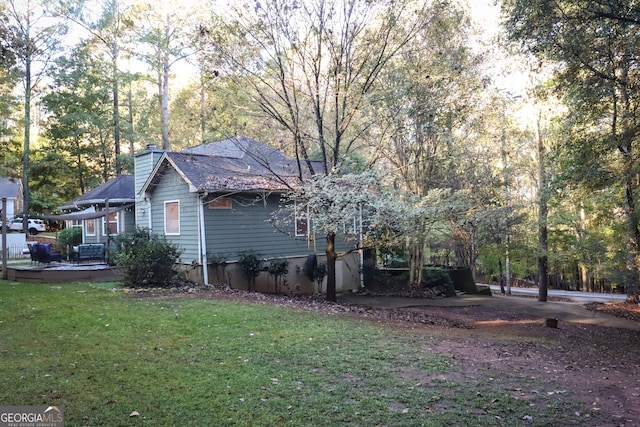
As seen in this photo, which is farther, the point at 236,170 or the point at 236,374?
the point at 236,170

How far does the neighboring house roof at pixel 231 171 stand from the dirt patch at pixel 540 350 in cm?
326

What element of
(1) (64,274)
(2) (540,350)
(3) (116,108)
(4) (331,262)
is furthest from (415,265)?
(3) (116,108)

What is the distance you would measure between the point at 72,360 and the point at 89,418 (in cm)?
174

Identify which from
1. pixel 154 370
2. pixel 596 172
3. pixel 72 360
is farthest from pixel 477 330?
pixel 72 360

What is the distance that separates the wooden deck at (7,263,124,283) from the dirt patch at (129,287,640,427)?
9.77 feet

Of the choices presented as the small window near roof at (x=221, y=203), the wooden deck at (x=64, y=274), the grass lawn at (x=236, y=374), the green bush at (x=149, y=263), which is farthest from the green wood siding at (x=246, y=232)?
the grass lawn at (x=236, y=374)

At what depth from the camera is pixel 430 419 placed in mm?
3666

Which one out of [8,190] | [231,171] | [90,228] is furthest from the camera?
[8,190]

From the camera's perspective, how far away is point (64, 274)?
39.6 feet

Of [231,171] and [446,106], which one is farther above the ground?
[446,106]

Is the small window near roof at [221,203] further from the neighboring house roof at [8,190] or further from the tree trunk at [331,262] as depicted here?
the neighboring house roof at [8,190]

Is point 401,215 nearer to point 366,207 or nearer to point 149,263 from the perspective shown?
point 366,207

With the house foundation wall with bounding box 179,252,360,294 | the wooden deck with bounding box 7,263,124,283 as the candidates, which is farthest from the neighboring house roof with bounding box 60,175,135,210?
the house foundation wall with bounding box 179,252,360,294

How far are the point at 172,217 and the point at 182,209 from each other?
0.87 m
